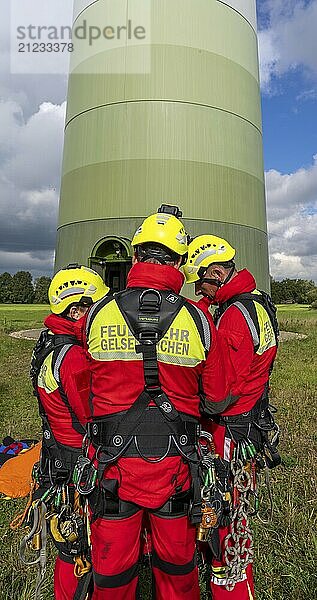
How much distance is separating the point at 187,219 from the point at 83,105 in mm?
4018

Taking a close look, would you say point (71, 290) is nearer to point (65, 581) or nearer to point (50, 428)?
point (50, 428)

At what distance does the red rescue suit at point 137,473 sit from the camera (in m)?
2.68

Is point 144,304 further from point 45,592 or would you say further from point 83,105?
point 83,105

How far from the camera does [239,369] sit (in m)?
3.44

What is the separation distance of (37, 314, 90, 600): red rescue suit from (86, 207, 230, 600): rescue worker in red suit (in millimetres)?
262

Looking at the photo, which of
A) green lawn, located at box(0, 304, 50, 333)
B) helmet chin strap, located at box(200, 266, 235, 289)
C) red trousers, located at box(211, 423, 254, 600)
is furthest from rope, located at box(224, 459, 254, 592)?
green lawn, located at box(0, 304, 50, 333)

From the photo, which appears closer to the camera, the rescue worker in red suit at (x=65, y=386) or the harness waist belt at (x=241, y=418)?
the rescue worker in red suit at (x=65, y=386)

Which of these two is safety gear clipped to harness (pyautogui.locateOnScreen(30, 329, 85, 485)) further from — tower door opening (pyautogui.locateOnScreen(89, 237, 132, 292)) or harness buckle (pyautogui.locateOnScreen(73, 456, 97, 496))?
tower door opening (pyautogui.locateOnScreen(89, 237, 132, 292))

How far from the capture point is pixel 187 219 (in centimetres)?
1141

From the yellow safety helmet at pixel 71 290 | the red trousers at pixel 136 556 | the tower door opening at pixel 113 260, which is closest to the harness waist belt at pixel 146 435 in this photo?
the red trousers at pixel 136 556

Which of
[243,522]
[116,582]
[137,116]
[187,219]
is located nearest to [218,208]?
[187,219]

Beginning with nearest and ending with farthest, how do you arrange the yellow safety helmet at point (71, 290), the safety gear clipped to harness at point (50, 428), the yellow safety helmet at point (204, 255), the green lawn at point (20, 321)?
the safety gear clipped to harness at point (50, 428) < the yellow safety helmet at point (71, 290) < the yellow safety helmet at point (204, 255) < the green lawn at point (20, 321)

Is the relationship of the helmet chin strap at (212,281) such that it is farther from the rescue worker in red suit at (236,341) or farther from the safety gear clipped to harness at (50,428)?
the safety gear clipped to harness at (50,428)

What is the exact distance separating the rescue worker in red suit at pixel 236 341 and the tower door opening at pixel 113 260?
7.45 meters
